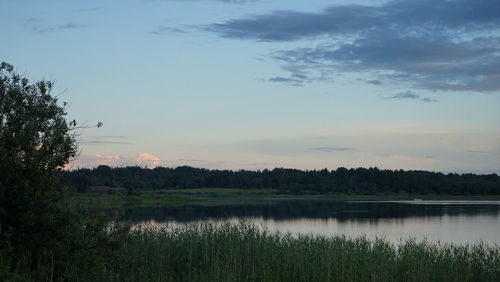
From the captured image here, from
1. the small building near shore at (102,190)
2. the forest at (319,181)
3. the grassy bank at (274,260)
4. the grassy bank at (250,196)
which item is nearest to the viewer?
the grassy bank at (274,260)

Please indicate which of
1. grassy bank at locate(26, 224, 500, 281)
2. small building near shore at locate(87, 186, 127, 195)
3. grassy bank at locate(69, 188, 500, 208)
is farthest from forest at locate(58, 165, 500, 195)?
grassy bank at locate(26, 224, 500, 281)

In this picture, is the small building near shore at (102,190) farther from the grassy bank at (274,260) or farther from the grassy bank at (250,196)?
the grassy bank at (250,196)

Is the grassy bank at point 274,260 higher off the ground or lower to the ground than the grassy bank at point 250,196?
lower

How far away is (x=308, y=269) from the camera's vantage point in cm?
1781

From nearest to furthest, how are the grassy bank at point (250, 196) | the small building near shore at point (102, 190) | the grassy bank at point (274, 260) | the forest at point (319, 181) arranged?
the grassy bank at point (274, 260), the small building near shore at point (102, 190), the grassy bank at point (250, 196), the forest at point (319, 181)

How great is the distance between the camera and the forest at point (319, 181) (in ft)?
445

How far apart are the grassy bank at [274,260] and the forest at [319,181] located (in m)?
107

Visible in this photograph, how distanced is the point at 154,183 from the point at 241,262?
4785 inches

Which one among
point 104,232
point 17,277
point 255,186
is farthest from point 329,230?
point 255,186

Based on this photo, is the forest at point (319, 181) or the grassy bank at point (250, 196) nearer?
the grassy bank at point (250, 196)

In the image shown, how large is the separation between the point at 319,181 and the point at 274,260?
5094 inches

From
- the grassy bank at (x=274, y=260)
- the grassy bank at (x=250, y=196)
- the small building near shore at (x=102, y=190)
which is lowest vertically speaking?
the grassy bank at (x=274, y=260)

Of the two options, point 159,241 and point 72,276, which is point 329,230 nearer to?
point 159,241

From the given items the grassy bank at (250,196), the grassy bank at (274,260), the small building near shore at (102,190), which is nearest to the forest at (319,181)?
the grassy bank at (250,196)
